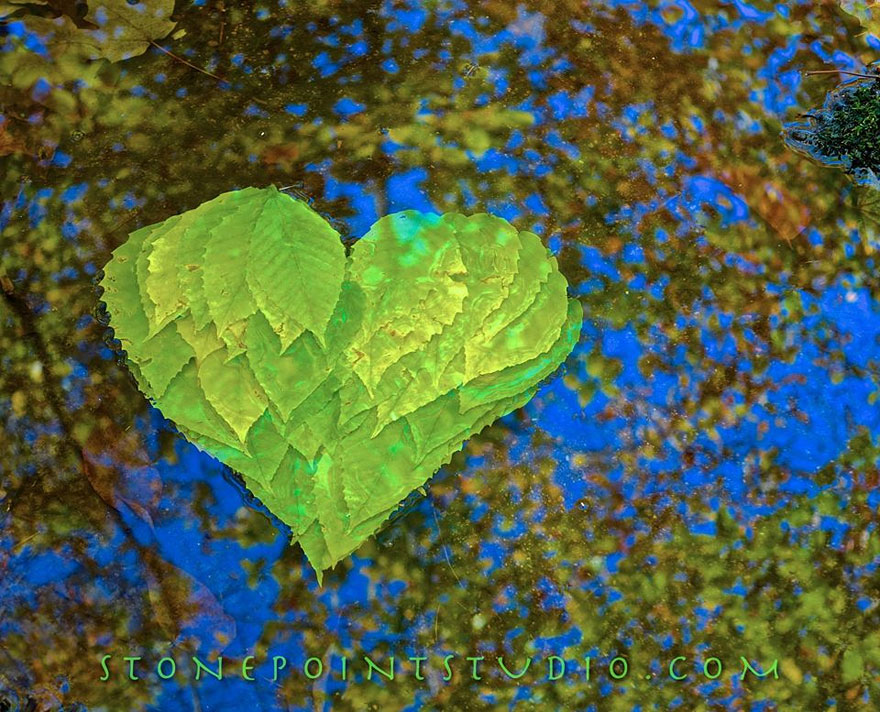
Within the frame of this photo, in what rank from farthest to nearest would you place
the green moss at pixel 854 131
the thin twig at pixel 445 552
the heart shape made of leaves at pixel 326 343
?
the green moss at pixel 854 131 < the thin twig at pixel 445 552 < the heart shape made of leaves at pixel 326 343

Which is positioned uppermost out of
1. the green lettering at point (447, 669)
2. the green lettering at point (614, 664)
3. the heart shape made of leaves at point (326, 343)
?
the heart shape made of leaves at point (326, 343)

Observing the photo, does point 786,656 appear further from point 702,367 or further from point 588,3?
point 588,3

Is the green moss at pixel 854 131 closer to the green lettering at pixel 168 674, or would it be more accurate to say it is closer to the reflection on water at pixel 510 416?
the reflection on water at pixel 510 416

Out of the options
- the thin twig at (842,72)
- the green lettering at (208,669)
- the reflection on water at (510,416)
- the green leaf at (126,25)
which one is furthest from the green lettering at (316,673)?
the thin twig at (842,72)

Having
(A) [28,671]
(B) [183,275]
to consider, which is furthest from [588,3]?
(A) [28,671]

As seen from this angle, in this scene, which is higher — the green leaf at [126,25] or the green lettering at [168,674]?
the green leaf at [126,25]

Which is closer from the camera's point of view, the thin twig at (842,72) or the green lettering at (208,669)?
the green lettering at (208,669)

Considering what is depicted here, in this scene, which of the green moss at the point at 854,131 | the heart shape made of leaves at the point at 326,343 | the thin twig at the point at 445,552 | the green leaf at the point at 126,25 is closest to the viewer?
the heart shape made of leaves at the point at 326,343

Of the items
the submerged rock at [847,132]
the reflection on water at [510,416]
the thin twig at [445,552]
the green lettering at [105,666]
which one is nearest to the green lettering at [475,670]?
the reflection on water at [510,416]
